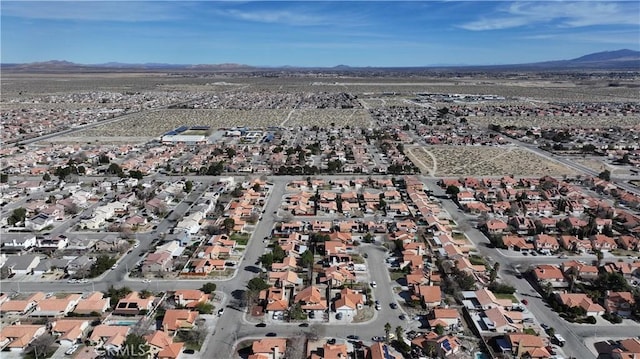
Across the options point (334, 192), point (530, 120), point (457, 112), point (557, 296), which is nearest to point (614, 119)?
point (530, 120)

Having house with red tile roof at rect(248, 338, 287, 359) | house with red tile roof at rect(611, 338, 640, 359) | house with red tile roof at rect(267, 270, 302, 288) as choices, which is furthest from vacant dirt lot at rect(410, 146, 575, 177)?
house with red tile roof at rect(248, 338, 287, 359)

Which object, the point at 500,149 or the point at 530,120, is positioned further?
the point at 530,120

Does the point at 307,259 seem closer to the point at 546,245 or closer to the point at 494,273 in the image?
the point at 494,273

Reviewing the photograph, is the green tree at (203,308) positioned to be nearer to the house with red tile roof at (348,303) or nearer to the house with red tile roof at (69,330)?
the house with red tile roof at (69,330)

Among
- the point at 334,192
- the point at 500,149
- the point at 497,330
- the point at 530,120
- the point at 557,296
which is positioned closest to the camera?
the point at 497,330

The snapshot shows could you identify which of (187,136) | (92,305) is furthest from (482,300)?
(187,136)

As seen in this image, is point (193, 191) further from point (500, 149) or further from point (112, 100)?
point (112, 100)

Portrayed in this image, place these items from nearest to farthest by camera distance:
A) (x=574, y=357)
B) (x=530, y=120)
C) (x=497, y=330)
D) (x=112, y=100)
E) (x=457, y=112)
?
(x=574, y=357) < (x=497, y=330) < (x=530, y=120) < (x=457, y=112) < (x=112, y=100)
